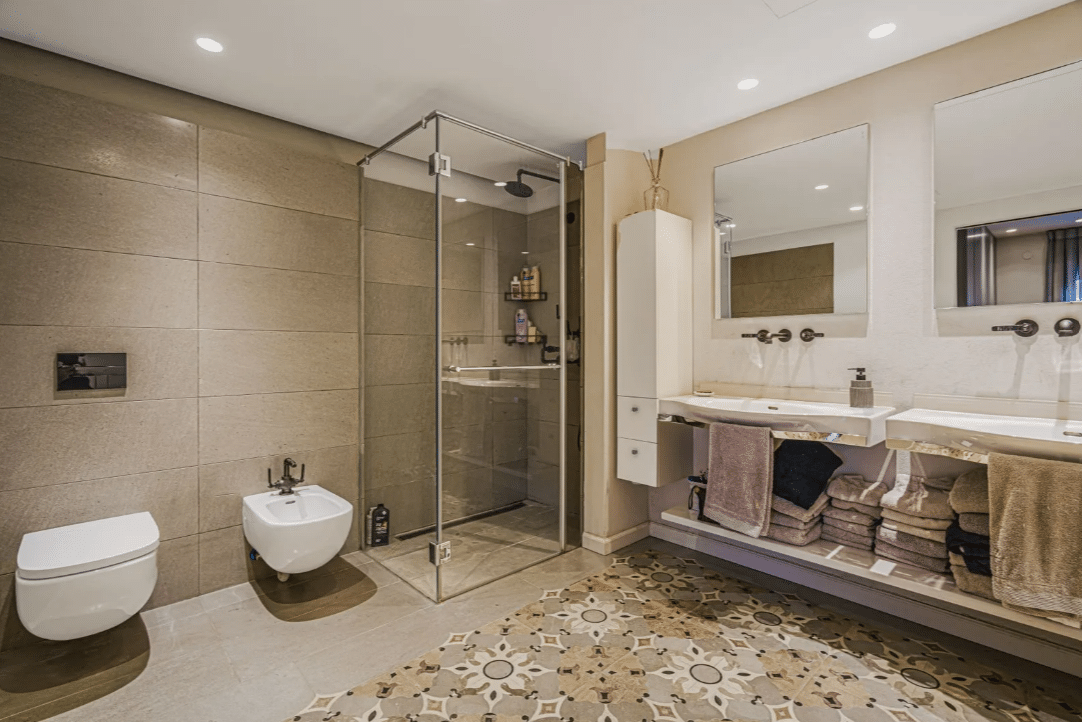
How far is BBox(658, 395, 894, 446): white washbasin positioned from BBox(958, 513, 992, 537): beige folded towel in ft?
1.26

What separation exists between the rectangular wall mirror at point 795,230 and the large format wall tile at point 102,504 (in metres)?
2.95

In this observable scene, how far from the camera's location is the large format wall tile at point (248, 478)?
2.54 m

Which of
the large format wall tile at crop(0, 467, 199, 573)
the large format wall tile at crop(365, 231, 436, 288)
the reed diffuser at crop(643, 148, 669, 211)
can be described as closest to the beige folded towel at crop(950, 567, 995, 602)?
the reed diffuser at crop(643, 148, 669, 211)

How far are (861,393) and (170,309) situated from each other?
3218mm

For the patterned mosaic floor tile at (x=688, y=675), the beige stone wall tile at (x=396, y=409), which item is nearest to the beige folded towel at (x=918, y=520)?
the patterned mosaic floor tile at (x=688, y=675)

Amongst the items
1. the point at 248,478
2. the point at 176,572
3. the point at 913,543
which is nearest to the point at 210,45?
the point at 248,478

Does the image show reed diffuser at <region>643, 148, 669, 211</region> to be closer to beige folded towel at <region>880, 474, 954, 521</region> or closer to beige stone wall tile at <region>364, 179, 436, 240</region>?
beige stone wall tile at <region>364, 179, 436, 240</region>

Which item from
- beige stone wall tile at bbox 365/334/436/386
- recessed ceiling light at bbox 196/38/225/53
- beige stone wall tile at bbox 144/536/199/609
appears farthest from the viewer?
beige stone wall tile at bbox 365/334/436/386

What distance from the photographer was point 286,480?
270 centimetres

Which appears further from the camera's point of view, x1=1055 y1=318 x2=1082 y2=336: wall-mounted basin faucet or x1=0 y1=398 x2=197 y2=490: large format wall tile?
x1=0 y1=398 x2=197 y2=490: large format wall tile

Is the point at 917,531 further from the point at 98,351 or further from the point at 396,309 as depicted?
the point at 98,351

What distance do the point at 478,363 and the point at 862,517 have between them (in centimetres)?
195

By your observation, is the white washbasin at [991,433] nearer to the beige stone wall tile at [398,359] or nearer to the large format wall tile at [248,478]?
the beige stone wall tile at [398,359]

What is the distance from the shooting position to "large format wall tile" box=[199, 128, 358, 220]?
252 centimetres
